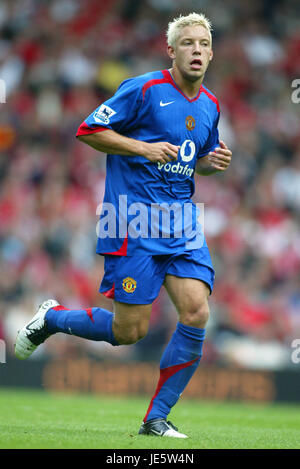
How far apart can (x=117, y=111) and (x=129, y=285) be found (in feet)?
3.48

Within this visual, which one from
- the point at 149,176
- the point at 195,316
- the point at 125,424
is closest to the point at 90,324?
the point at 195,316

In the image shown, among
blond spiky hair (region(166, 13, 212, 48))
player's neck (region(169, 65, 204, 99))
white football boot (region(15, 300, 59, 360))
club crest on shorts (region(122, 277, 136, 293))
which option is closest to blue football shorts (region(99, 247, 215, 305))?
club crest on shorts (region(122, 277, 136, 293))

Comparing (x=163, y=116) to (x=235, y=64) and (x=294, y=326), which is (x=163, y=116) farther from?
(x=235, y=64)

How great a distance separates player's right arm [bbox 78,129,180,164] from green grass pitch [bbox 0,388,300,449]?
166 centimetres

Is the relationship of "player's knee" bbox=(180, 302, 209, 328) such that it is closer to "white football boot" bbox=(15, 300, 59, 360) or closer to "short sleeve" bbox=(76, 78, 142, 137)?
"white football boot" bbox=(15, 300, 59, 360)

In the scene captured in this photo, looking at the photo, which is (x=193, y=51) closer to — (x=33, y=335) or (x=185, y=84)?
(x=185, y=84)

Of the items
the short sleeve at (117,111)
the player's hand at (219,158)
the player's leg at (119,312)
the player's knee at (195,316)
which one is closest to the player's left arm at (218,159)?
the player's hand at (219,158)

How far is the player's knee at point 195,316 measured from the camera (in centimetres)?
522

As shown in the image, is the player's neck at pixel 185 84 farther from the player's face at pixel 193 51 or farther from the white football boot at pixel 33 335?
the white football boot at pixel 33 335

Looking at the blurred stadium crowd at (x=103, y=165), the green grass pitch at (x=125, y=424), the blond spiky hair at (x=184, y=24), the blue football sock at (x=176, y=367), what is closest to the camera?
the green grass pitch at (x=125, y=424)

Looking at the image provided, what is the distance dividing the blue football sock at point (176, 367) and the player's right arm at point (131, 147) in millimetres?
1028

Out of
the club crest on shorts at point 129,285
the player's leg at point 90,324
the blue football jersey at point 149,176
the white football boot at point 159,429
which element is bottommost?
the white football boot at point 159,429
